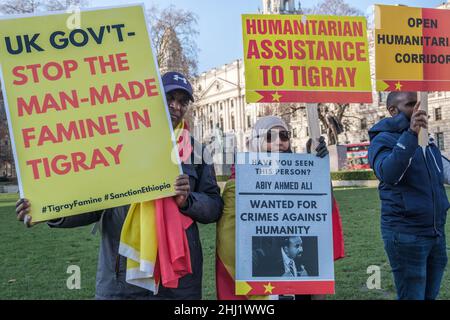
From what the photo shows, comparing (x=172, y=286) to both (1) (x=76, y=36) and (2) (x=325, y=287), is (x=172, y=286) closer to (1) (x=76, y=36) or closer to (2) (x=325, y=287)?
(2) (x=325, y=287)

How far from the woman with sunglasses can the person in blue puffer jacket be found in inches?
15.4

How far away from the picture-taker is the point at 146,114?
8.23 feet

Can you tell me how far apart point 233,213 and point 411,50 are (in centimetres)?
164

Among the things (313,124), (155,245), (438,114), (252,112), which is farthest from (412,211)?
(252,112)

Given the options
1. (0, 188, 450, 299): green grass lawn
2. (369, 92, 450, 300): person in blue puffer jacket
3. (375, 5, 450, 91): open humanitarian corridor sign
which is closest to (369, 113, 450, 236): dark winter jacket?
(369, 92, 450, 300): person in blue puffer jacket

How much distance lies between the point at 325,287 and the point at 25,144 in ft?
5.90

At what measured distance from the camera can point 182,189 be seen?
2.46 m

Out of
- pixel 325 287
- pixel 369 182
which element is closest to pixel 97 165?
pixel 325 287

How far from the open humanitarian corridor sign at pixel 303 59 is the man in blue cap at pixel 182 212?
1.66 feet

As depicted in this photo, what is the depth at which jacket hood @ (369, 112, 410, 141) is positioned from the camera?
2.97 meters

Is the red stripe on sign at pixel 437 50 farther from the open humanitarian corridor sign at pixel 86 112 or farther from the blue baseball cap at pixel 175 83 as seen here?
the open humanitarian corridor sign at pixel 86 112

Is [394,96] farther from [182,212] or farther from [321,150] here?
[182,212]

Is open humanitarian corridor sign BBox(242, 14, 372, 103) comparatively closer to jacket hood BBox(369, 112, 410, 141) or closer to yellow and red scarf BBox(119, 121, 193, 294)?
jacket hood BBox(369, 112, 410, 141)

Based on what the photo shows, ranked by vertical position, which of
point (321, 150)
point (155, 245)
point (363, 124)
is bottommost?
point (155, 245)
